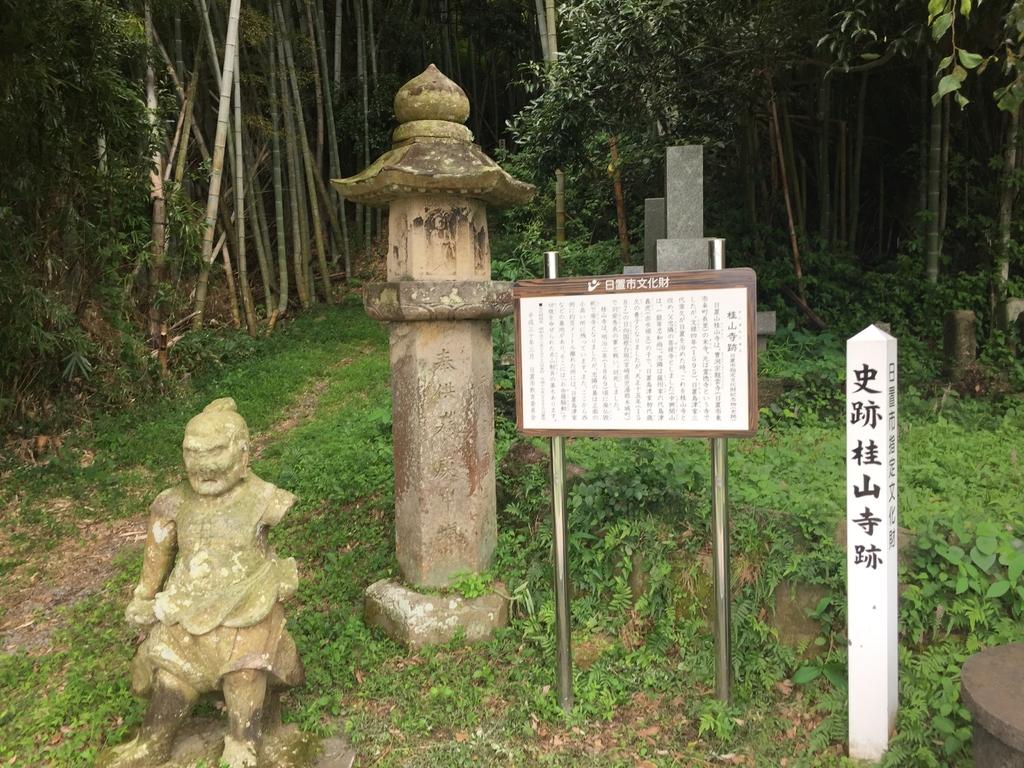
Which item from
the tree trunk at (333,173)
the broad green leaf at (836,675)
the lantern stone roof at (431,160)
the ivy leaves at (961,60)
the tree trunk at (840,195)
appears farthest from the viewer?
the tree trunk at (333,173)

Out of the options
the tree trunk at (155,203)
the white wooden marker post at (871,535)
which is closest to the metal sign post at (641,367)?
the white wooden marker post at (871,535)

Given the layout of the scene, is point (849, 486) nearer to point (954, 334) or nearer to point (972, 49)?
point (954, 334)

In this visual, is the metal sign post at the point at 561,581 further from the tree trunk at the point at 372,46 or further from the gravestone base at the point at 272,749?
the tree trunk at the point at 372,46

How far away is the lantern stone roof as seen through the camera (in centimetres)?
328

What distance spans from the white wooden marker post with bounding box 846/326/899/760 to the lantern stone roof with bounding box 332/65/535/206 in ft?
5.74

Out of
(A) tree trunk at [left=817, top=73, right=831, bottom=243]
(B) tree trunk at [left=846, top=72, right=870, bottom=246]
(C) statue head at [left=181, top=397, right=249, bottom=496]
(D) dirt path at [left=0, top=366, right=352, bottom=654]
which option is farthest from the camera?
(B) tree trunk at [left=846, top=72, right=870, bottom=246]

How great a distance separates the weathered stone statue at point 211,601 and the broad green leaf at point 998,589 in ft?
8.38

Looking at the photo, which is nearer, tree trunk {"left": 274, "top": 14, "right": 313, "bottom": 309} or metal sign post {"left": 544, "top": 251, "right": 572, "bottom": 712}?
metal sign post {"left": 544, "top": 251, "right": 572, "bottom": 712}

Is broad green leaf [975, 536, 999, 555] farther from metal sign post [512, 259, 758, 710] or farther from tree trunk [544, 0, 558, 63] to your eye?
tree trunk [544, 0, 558, 63]

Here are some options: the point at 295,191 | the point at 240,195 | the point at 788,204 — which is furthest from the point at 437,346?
the point at 295,191

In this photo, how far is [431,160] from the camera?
3312 millimetres

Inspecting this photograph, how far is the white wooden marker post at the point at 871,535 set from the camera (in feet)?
8.11

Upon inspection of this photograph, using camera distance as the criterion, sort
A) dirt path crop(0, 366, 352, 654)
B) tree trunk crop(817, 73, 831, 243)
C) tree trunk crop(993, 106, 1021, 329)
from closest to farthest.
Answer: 1. dirt path crop(0, 366, 352, 654)
2. tree trunk crop(993, 106, 1021, 329)
3. tree trunk crop(817, 73, 831, 243)

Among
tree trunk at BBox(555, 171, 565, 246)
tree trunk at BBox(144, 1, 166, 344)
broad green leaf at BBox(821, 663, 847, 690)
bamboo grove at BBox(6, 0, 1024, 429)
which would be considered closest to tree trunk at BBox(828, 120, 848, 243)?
bamboo grove at BBox(6, 0, 1024, 429)
